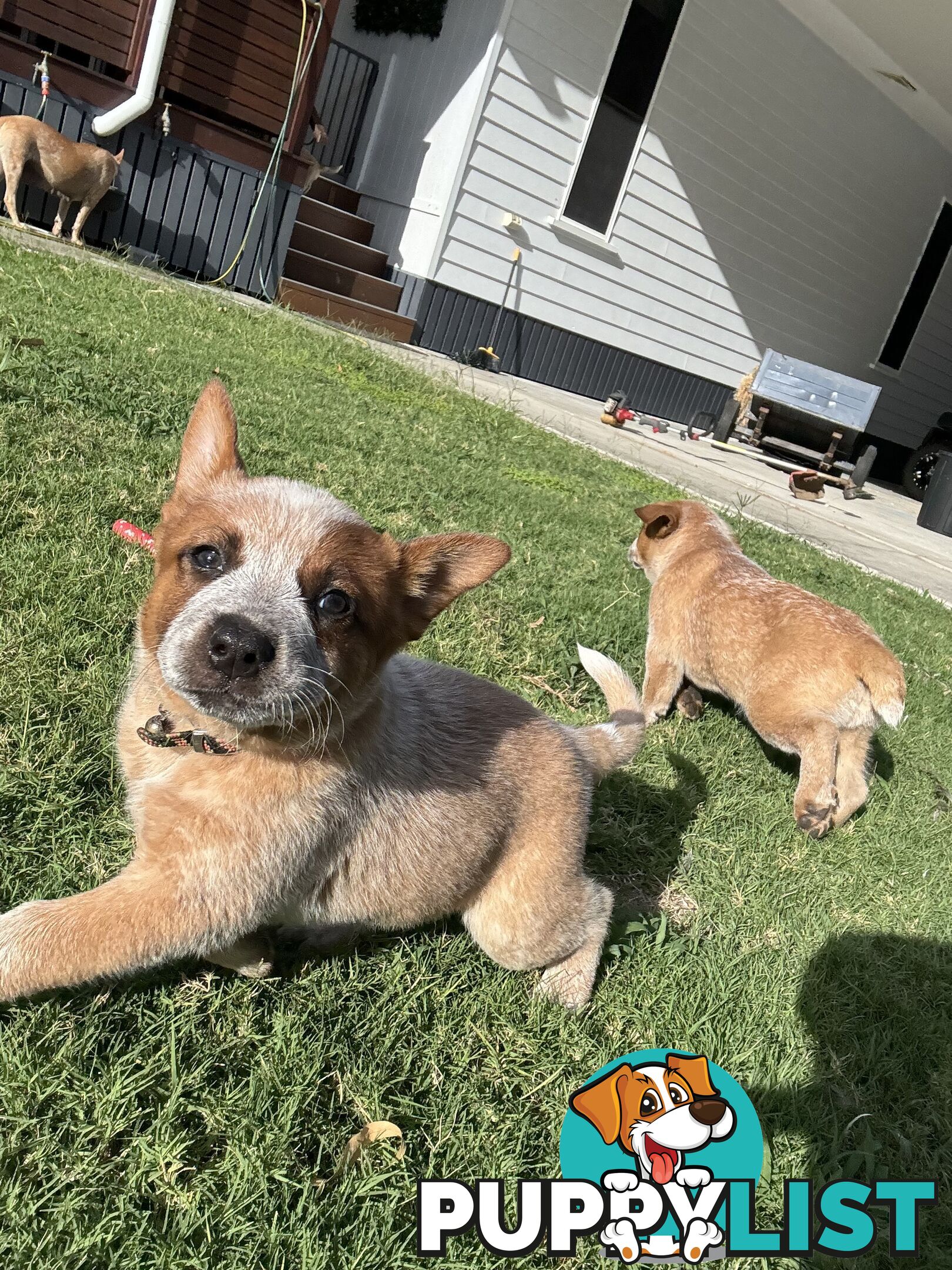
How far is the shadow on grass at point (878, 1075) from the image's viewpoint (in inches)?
99.6

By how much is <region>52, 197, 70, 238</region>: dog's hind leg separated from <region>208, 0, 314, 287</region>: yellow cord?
1.61 meters

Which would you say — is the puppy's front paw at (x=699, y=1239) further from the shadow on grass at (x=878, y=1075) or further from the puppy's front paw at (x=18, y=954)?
the puppy's front paw at (x=18, y=954)

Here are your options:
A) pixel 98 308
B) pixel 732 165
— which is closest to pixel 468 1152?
pixel 98 308

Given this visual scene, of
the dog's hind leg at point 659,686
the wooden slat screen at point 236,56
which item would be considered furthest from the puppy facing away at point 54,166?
the dog's hind leg at point 659,686

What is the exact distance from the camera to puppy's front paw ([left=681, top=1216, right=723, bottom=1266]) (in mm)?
2129

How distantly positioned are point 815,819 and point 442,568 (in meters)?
2.46

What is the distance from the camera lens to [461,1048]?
2428 millimetres

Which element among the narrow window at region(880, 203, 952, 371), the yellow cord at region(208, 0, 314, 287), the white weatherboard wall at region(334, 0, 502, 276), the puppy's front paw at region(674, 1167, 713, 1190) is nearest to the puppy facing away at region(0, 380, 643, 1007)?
the puppy's front paw at region(674, 1167, 713, 1190)

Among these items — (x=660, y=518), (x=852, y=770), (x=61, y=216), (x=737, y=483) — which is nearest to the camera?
(x=852, y=770)

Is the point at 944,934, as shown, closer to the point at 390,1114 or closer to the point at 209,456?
the point at 390,1114

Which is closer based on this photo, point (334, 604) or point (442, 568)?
point (334, 604)

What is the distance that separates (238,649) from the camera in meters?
1.87

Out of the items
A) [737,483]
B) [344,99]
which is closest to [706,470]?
[737,483]

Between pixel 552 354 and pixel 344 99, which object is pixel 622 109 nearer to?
pixel 552 354
